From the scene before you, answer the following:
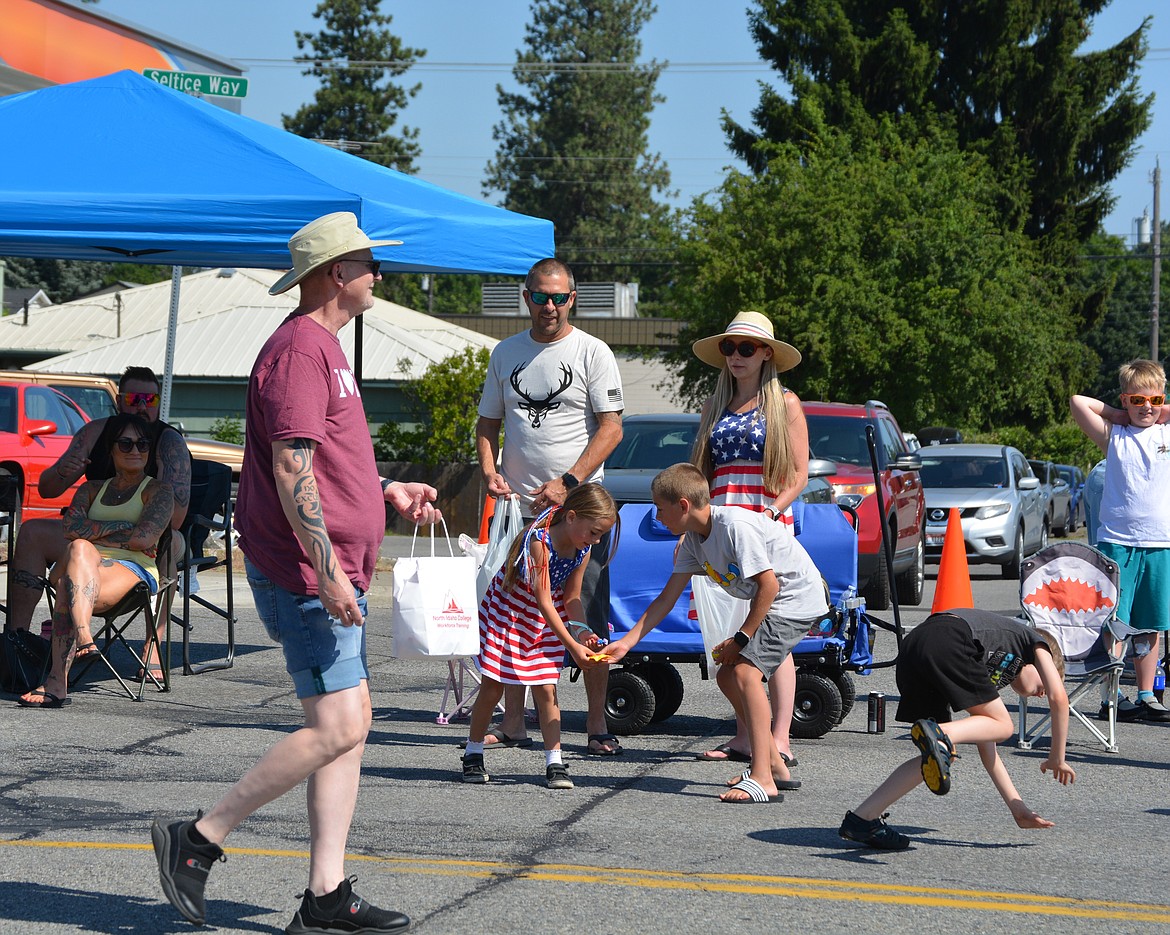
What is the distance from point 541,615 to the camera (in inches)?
264

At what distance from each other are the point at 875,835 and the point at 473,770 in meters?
1.86

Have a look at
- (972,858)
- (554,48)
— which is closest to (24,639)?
(972,858)

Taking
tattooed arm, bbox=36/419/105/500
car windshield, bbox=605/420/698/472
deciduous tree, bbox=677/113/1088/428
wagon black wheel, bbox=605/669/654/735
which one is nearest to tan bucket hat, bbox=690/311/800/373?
wagon black wheel, bbox=605/669/654/735

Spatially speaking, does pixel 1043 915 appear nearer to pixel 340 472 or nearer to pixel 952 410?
pixel 340 472

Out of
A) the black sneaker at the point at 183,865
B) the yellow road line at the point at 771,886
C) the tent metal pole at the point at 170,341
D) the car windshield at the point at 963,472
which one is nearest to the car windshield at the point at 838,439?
the car windshield at the point at 963,472

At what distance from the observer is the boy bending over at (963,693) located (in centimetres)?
545

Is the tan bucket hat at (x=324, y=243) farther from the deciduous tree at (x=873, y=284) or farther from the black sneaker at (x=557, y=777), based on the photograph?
A: the deciduous tree at (x=873, y=284)

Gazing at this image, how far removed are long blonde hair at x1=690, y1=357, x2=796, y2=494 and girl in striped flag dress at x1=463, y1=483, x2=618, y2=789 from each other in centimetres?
55

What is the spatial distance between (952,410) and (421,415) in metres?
10.5

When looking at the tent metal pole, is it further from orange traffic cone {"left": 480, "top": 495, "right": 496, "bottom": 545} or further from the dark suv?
the dark suv

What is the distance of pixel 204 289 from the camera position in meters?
38.4

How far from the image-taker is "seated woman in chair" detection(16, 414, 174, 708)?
7.95m

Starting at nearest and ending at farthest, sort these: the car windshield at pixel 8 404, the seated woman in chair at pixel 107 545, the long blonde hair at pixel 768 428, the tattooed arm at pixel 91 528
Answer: the long blonde hair at pixel 768 428 → the seated woman in chair at pixel 107 545 → the tattooed arm at pixel 91 528 → the car windshield at pixel 8 404

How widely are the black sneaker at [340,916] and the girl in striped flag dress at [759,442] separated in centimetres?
286
